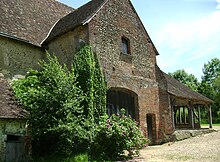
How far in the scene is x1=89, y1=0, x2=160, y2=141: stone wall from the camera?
50.6 feet

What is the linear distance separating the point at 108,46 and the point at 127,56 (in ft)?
6.13

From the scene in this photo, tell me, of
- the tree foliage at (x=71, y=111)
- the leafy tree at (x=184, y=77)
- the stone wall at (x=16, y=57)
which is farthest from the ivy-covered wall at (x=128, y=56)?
the leafy tree at (x=184, y=77)

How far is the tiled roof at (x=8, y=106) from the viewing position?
1124cm

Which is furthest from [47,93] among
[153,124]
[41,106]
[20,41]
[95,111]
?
[153,124]

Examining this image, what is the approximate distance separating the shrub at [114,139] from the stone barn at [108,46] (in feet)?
10.4

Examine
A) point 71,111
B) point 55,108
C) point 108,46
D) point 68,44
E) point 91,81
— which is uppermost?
point 68,44

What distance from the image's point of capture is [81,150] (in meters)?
12.3

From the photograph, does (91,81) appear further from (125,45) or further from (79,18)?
(125,45)

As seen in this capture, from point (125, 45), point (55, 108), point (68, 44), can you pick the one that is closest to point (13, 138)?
point (55, 108)

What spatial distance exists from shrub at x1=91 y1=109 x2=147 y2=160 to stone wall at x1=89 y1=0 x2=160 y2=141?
11.0ft

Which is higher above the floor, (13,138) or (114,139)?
(13,138)

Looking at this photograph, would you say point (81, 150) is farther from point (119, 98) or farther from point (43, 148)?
point (119, 98)

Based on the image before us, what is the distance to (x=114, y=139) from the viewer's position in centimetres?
1216

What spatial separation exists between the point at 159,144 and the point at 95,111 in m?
6.79
